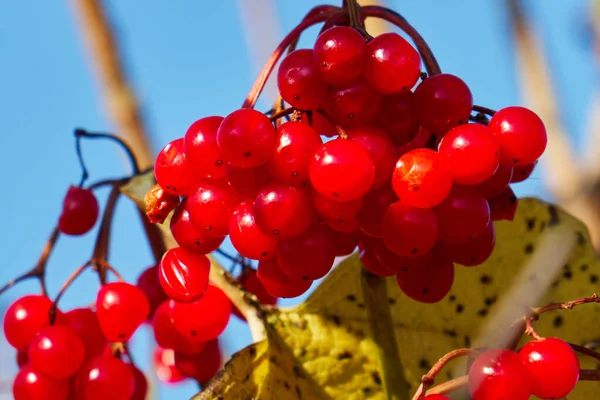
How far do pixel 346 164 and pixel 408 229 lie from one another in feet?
0.30

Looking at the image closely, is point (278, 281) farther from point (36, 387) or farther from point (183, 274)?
point (36, 387)

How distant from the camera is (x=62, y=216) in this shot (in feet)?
4.29

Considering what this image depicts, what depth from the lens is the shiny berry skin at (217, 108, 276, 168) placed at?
2.77 ft

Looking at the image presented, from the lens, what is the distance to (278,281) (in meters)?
0.94

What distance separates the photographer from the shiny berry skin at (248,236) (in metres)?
0.89

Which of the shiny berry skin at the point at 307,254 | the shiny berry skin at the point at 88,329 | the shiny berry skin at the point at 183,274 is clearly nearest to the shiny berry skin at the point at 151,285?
the shiny berry skin at the point at 88,329

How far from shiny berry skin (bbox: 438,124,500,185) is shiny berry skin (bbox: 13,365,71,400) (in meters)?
0.61

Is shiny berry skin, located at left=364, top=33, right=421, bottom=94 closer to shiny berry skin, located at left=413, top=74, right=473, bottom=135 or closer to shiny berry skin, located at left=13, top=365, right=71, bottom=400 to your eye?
shiny berry skin, located at left=413, top=74, right=473, bottom=135

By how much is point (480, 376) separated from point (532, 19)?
7.69ft

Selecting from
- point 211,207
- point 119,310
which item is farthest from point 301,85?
point 119,310

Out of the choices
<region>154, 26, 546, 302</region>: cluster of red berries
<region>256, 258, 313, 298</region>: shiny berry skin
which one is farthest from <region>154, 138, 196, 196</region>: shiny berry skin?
<region>256, 258, 313, 298</region>: shiny berry skin

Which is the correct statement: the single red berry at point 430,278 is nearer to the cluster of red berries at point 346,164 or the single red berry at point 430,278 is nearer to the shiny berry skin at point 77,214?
the cluster of red berries at point 346,164

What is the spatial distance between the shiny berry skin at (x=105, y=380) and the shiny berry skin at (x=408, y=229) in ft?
1.53

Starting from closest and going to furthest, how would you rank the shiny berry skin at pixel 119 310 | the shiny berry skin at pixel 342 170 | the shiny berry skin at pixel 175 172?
the shiny berry skin at pixel 342 170 < the shiny berry skin at pixel 175 172 < the shiny berry skin at pixel 119 310
